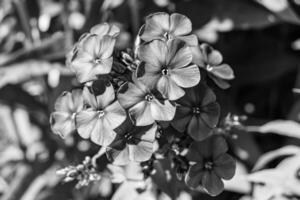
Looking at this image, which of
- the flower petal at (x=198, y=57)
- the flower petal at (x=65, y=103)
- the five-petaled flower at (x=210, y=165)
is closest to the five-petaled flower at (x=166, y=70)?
the flower petal at (x=198, y=57)

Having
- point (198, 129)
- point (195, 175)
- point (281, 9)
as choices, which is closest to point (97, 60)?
point (198, 129)

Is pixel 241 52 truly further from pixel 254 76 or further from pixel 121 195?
pixel 121 195

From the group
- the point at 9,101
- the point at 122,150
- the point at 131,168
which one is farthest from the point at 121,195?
the point at 9,101

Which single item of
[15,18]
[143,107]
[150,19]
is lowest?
[15,18]

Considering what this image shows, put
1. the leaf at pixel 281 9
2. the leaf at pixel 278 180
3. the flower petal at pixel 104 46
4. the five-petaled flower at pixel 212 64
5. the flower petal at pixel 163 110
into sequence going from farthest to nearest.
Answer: the leaf at pixel 281 9 → the leaf at pixel 278 180 → the five-petaled flower at pixel 212 64 → the flower petal at pixel 104 46 → the flower petal at pixel 163 110

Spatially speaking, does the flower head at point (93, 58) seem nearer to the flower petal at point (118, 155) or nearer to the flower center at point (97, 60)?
the flower center at point (97, 60)

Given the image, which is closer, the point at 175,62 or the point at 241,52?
the point at 175,62

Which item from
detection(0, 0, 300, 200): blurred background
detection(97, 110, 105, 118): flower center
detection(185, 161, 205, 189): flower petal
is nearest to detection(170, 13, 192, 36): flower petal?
detection(97, 110, 105, 118): flower center
